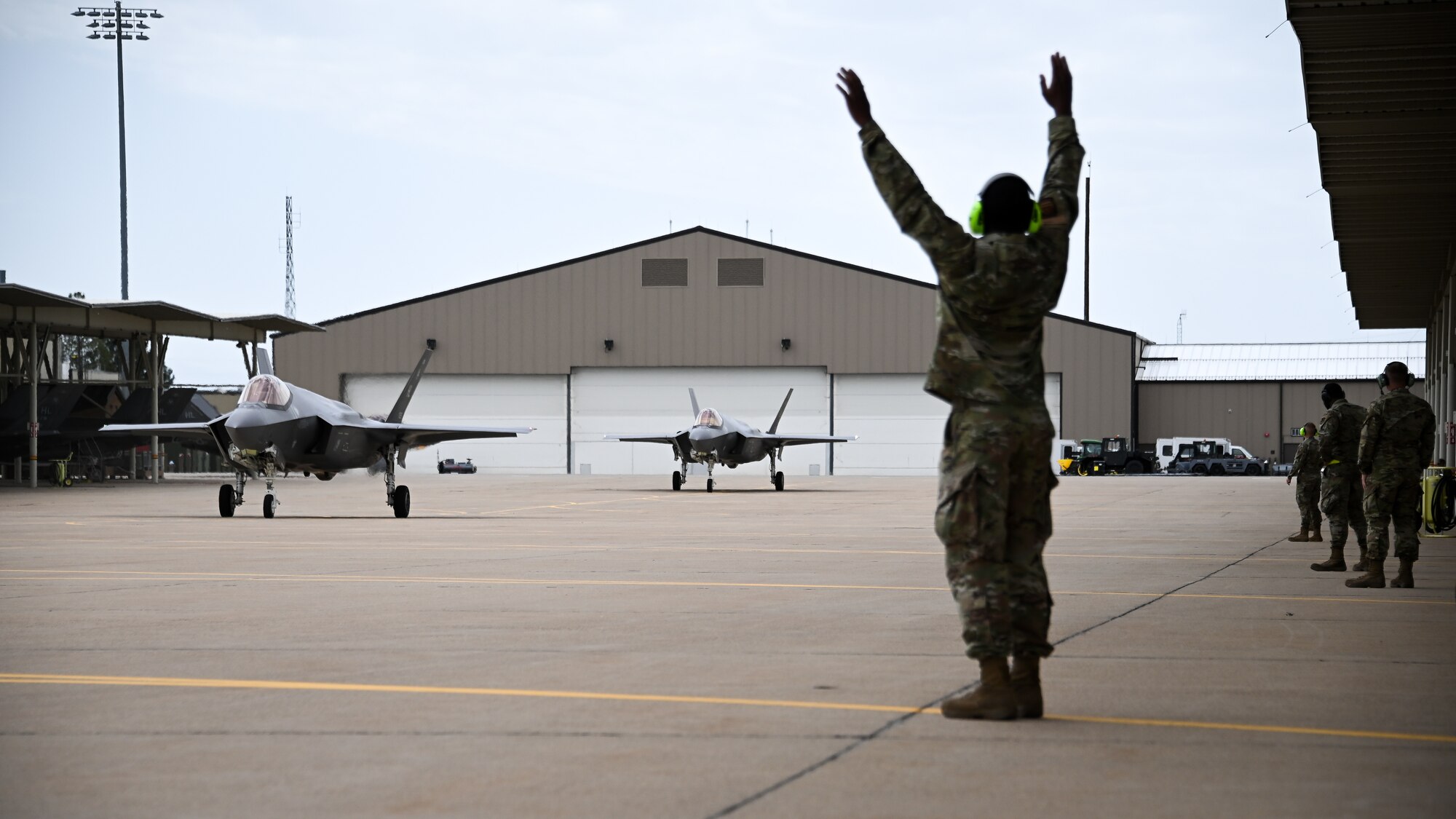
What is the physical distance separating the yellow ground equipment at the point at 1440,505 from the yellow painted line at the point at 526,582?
9.65 meters

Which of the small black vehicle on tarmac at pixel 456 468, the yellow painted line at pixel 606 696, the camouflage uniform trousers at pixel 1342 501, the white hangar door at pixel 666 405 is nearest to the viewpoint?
the yellow painted line at pixel 606 696

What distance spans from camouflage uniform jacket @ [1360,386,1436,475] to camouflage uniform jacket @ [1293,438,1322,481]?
155 inches

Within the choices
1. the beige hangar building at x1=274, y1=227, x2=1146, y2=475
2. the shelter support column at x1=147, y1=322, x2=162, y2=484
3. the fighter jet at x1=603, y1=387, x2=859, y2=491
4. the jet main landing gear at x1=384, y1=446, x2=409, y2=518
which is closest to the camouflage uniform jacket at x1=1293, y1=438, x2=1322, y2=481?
the jet main landing gear at x1=384, y1=446, x2=409, y2=518

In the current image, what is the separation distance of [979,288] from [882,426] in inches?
2352

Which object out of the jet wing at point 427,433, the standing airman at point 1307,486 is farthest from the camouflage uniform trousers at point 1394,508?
the jet wing at point 427,433

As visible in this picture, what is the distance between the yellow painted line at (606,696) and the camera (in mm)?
5164

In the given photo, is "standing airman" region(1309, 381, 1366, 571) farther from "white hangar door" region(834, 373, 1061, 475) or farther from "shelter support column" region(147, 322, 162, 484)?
"white hangar door" region(834, 373, 1061, 475)

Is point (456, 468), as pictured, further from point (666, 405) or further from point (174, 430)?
point (174, 430)

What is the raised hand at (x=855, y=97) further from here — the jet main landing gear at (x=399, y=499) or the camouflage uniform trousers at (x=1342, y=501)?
the jet main landing gear at (x=399, y=499)

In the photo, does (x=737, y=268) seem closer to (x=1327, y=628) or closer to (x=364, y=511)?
(x=364, y=511)

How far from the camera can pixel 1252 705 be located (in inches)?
225

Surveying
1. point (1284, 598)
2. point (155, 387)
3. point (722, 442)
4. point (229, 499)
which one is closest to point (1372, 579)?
point (1284, 598)

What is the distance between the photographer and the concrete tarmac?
167 inches

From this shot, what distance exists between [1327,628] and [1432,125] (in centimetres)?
1143
